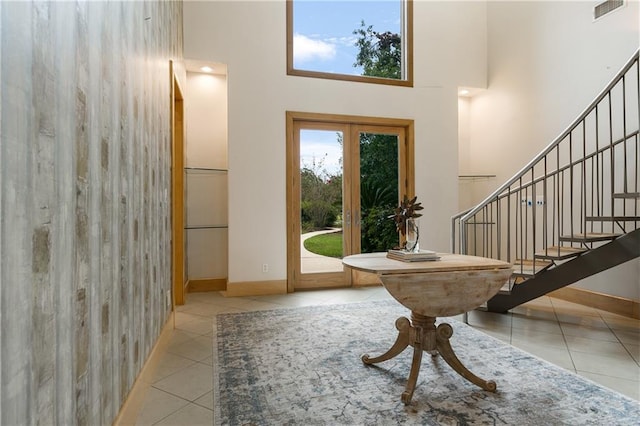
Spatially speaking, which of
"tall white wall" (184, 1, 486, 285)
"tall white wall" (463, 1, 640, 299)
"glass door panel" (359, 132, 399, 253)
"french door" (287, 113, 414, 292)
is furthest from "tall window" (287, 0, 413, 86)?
"tall white wall" (463, 1, 640, 299)

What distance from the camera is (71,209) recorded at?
1.11m

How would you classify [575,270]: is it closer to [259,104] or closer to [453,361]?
[453,361]

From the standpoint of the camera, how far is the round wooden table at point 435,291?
1.97 meters

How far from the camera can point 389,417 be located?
1.77m

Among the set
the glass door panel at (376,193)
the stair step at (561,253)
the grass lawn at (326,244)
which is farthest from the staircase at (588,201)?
the grass lawn at (326,244)

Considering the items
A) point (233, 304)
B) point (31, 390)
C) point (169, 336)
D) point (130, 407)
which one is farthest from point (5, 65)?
point (233, 304)

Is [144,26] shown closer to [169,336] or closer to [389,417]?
[169,336]

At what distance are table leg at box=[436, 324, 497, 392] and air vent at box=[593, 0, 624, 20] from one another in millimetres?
3760

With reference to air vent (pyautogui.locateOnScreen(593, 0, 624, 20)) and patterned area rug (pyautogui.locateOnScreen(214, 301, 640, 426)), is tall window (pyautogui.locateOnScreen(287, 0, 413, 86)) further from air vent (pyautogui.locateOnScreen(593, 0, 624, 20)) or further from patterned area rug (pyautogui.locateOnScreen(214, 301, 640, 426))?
patterned area rug (pyautogui.locateOnScreen(214, 301, 640, 426))

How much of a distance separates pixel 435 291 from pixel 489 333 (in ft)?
4.62

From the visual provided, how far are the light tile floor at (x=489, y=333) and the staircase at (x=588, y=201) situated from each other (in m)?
0.40

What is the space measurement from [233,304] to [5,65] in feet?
11.4

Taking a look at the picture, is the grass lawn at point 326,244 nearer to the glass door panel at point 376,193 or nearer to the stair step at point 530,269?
the glass door panel at point 376,193

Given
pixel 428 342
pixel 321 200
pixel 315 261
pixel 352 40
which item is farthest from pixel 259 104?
pixel 428 342
